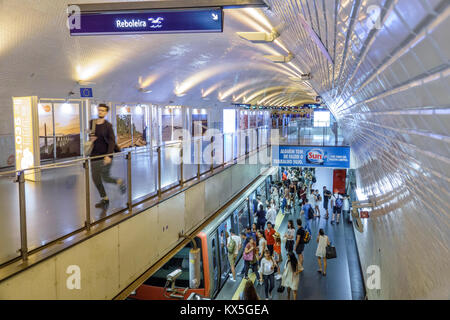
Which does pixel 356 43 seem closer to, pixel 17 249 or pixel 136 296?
pixel 17 249

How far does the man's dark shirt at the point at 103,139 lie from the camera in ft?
19.2

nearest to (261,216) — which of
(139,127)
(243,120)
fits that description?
(139,127)

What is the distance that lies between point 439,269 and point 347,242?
12309 mm

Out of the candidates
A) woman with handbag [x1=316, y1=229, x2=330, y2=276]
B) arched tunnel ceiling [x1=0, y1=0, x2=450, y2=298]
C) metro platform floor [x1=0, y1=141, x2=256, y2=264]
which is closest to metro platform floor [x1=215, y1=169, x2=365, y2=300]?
woman with handbag [x1=316, y1=229, x2=330, y2=276]

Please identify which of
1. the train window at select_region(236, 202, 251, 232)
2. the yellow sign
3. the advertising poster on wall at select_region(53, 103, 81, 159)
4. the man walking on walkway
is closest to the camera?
the man walking on walkway

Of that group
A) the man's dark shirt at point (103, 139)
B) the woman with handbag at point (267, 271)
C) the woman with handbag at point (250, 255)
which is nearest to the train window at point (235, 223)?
the woman with handbag at point (250, 255)

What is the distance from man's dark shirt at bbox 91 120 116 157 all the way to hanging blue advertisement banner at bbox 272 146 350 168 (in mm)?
12326

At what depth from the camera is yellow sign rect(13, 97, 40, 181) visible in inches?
342

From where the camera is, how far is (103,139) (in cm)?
589

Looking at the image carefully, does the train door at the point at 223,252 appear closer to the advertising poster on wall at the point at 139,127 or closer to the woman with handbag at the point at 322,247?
the woman with handbag at the point at 322,247

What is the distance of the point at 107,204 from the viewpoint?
18.1 feet

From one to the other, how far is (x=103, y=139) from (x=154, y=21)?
2.10m

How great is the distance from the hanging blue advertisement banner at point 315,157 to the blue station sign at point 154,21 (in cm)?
1188

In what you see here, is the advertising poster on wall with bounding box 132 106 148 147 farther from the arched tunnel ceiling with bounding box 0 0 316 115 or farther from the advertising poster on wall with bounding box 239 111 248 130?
the advertising poster on wall with bounding box 239 111 248 130
